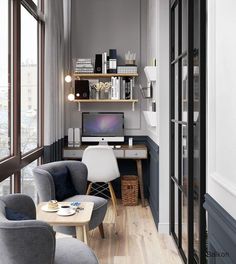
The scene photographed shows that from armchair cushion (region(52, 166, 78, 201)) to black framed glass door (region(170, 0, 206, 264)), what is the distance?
952 mm

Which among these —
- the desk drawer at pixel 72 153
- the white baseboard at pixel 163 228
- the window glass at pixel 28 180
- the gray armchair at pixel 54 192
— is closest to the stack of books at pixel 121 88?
the desk drawer at pixel 72 153

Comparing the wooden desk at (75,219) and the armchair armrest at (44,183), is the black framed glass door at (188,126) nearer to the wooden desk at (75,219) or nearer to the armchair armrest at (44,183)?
the wooden desk at (75,219)

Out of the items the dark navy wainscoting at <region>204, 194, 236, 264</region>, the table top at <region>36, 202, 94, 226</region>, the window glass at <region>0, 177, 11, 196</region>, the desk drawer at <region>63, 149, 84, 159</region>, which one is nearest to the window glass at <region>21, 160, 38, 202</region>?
the window glass at <region>0, 177, 11, 196</region>

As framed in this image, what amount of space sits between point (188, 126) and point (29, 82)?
6.24 ft

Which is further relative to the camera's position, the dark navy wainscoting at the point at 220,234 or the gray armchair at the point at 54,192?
the gray armchair at the point at 54,192

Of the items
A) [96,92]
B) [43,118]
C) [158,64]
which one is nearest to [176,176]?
[158,64]

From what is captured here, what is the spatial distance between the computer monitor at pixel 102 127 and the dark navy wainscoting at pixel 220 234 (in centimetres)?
340

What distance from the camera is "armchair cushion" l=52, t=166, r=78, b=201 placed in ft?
10.7

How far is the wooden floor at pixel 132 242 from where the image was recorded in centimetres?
296

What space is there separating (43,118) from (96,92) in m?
1.08

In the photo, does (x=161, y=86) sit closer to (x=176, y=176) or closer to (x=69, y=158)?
(x=176, y=176)

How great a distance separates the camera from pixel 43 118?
13.5 feet

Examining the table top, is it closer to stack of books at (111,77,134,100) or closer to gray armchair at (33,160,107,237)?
gray armchair at (33,160,107,237)

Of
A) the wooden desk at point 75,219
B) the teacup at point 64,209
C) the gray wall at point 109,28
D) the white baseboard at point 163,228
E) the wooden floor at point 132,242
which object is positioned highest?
the gray wall at point 109,28
